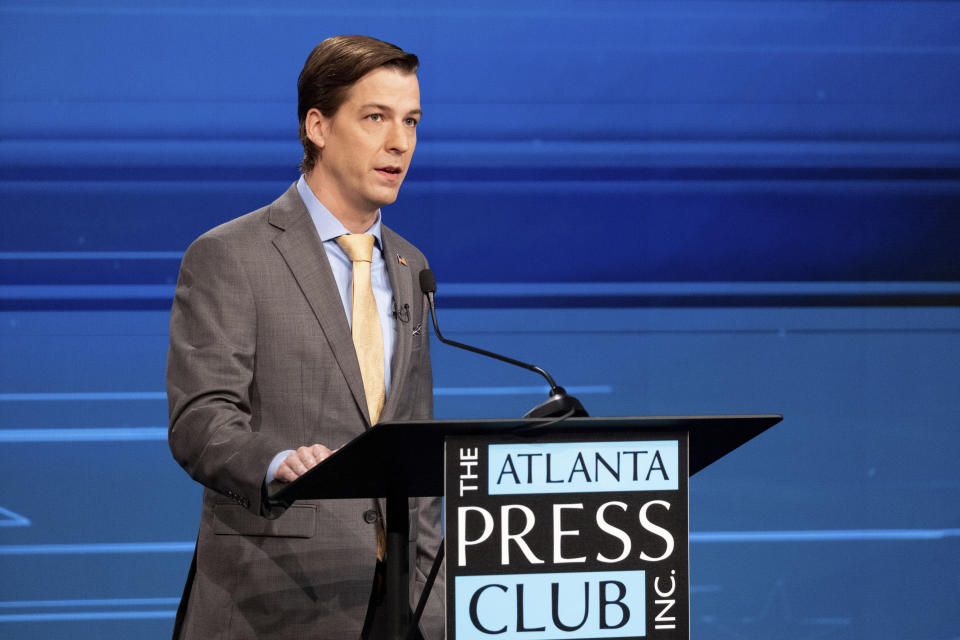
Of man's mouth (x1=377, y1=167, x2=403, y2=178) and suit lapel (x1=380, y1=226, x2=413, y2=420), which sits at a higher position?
man's mouth (x1=377, y1=167, x2=403, y2=178)

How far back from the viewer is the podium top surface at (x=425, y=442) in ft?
3.69

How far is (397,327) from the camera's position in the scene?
66.4 inches

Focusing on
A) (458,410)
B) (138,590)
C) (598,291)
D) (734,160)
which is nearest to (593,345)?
(598,291)

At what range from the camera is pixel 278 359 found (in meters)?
1.57

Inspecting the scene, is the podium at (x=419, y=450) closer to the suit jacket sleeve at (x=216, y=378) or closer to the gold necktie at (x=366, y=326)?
the suit jacket sleeve at (x=216, y=378)

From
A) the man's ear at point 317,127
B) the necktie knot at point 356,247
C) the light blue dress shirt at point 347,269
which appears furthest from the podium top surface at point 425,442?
the man's ear at point 317,127

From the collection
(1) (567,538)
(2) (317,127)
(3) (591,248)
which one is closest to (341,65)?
(2) (317,127)

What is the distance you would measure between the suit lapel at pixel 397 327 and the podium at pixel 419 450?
0.86 ft

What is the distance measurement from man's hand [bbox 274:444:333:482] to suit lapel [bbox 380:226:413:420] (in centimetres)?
34

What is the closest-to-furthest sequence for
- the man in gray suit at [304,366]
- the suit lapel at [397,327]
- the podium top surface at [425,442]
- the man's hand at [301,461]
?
the podium top surface at [425,442] < the man's hand at [301,461] < the man in gray suit at [304,366] < the suit lapel at [397,327]

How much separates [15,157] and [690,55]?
81.4 inches

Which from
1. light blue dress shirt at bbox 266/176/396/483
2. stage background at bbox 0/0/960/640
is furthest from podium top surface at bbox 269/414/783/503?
stage background at bbox 0/0/960/640

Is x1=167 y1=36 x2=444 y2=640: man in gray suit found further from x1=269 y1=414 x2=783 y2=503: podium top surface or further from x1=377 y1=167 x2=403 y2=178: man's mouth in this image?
x1=269 y1=414 x2=783 y2=503: podium top surface

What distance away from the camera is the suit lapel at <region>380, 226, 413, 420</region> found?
1.62 meters
